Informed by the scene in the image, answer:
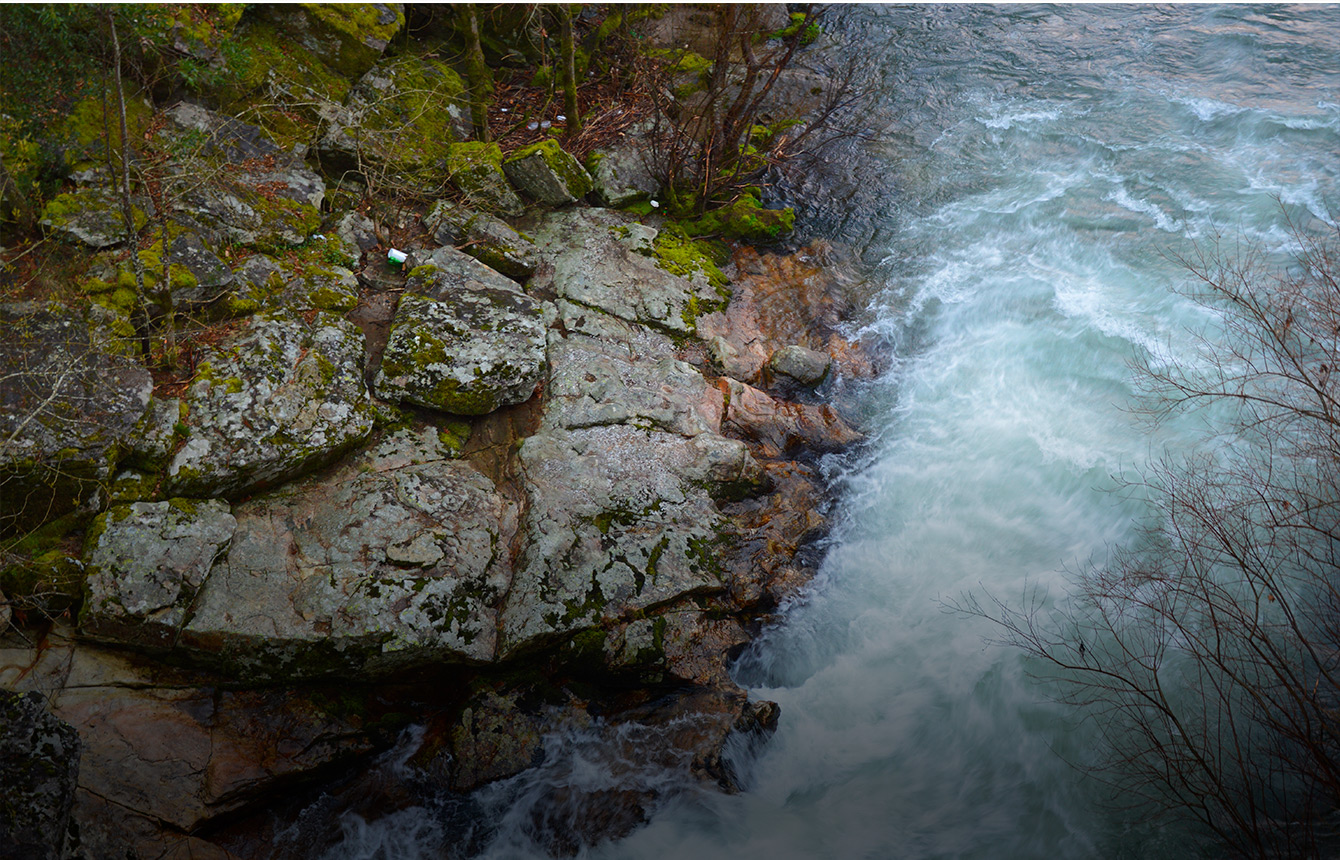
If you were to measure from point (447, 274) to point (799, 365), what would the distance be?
3.55m

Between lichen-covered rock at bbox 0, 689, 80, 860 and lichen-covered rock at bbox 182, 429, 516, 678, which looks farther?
lichen-covered rock at bbox 182, 429, 516, 678

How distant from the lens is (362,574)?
14.8 ft

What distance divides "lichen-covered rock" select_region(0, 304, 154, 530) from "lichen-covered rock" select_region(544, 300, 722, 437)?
2915 millimetres

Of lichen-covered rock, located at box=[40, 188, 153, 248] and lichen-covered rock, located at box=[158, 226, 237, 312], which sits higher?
lichen-covered rock, located at box=[40, 188, 153, 248]

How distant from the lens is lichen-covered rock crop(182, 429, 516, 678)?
4191 mm

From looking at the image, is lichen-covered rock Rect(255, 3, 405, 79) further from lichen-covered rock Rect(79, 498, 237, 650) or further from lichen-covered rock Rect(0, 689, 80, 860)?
lichen-covered rock Rect(0, 689, 80, 860)

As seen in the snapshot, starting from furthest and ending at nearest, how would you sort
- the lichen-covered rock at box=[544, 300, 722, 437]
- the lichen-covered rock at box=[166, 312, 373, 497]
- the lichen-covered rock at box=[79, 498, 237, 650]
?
the lichen-covered rock at box=[544, 300, 722, 437], the lichen-covered rock at box=[166, 312, 373, 497], the lichen-covered rock at box=[79, 498, 237, 650]

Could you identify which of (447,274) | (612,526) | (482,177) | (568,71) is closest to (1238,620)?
(612,526)

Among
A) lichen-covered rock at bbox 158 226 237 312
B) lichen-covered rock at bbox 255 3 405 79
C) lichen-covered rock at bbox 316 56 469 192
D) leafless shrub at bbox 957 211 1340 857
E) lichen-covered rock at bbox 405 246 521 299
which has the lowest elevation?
leafless shrub at bbox 957 211 1340 857

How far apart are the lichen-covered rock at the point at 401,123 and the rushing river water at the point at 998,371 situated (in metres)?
4.87

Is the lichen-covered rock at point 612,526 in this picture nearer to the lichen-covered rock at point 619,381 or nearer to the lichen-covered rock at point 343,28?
the lichen-covered rock at point 619,381

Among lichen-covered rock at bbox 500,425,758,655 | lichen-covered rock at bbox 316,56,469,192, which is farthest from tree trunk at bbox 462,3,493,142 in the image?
lichen-covered rock at bbox 500,425,758,655

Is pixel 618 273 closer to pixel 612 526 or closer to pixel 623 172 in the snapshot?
pixel 623 172

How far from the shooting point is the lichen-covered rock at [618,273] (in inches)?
266
